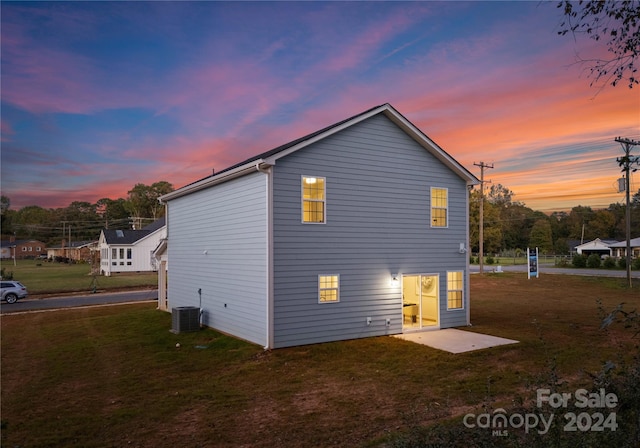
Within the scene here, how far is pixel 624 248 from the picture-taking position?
64.9 meters

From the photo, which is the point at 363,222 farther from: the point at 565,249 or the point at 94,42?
the point at 565,249

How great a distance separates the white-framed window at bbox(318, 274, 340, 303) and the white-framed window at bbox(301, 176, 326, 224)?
1808mm

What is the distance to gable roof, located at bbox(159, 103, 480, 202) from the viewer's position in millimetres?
12641

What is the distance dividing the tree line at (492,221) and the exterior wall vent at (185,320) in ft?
160

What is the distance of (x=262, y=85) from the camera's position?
2011 cm

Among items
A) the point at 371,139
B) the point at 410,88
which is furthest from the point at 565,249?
the point at 371,139

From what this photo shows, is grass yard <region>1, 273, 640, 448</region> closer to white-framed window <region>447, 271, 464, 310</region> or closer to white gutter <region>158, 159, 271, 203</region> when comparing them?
white-framed window <region>447, 271, 464, 310</region>

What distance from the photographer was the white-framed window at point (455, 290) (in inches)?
629

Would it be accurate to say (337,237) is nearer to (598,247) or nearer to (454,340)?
(454,340)

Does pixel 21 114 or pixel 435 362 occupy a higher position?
pixel 21 114

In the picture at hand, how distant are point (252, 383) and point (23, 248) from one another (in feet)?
372

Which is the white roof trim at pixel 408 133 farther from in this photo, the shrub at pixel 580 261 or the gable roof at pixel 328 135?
the shrub at pixel 580 261

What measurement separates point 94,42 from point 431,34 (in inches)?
526

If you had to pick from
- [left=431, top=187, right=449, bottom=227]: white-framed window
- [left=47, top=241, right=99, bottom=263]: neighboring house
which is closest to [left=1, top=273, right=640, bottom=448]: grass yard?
[left=431, top=187, right=449, bottom=227]: white-framed window
